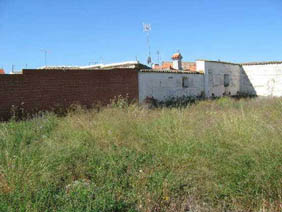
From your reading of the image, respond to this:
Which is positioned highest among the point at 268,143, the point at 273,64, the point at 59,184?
the point at 273,64

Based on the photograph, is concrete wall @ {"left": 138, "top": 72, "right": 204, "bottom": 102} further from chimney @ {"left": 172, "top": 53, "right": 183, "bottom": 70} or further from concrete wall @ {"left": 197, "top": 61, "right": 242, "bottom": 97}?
chimney @ {"left": 172, "top": 53, "right": 183, "bottom": 70}

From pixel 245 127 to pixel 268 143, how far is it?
2.29 feet

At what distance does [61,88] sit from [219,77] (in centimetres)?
1208

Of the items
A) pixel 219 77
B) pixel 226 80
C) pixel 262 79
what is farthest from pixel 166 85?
pixel 262 79

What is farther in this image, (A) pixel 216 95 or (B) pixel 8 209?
(A) pixel 216 95

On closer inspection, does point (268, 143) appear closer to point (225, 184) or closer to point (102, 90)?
point (225, 184)

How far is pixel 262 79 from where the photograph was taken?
18.8m

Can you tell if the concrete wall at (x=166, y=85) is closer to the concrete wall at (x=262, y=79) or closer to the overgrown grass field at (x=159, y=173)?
the concrete wall at (x=262, y=79)

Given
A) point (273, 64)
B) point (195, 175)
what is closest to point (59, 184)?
point (195, 175)

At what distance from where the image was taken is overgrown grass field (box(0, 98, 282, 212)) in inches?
109

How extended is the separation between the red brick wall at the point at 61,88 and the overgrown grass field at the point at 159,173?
447 centimetres

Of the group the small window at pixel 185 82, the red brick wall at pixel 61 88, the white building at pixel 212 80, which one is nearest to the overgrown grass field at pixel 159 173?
the red brick wall at pixel 61 88

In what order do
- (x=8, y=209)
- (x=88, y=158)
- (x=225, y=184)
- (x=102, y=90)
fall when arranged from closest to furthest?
(x=8, y=209) < (x=225, y=184) < (x=88, y=158) < (x=102, y=90)

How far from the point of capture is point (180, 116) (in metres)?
5.50
